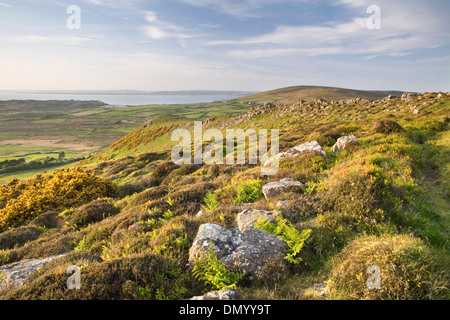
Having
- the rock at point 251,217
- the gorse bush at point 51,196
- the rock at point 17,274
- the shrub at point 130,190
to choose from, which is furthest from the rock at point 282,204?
the gorse bush at point 51,196

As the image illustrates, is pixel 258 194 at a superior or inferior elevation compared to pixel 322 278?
superior

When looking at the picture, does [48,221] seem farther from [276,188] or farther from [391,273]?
[391,273]

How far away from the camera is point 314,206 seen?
6.69 m

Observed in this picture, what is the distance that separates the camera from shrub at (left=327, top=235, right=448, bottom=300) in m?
3.66

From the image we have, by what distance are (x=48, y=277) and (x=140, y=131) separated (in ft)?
230

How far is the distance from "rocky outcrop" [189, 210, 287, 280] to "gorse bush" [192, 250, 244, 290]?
0.43ft

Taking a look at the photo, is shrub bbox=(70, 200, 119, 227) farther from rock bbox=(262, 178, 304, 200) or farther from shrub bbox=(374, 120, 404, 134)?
shrub bbox=(374, 120, 404, 134)

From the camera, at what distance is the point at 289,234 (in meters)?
5.54

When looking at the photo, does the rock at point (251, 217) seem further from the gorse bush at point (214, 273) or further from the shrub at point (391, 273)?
the shrub at point (391, 273)

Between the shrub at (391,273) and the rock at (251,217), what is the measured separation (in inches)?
84.1

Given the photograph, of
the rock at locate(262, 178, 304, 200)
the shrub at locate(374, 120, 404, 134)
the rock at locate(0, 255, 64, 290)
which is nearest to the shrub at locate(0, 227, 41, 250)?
the rock at locate(0, 255, 64, 290)

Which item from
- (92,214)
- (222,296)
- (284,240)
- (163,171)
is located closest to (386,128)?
(284,240)
